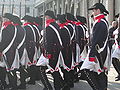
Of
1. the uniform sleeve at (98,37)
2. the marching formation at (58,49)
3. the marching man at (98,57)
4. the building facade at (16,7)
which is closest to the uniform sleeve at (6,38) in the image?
the marching formation at (58,49)

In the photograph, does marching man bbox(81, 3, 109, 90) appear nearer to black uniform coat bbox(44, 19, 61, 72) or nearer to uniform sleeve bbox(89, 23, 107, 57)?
uniform sleeve bbox(89, 23, 107, 57)

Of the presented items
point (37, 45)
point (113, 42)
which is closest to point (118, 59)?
point (113, 42)

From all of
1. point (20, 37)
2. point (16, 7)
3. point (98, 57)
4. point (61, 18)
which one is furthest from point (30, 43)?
point (16, 7)

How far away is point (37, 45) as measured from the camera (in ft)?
25.4

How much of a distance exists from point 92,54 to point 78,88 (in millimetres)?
2012

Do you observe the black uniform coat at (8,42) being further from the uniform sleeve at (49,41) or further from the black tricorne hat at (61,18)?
the black tricorne hat at (61,18)

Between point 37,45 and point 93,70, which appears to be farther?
point 37,45

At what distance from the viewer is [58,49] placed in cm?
627

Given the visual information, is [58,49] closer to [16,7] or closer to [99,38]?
[99,38]

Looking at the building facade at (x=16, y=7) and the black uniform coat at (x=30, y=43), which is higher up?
the building facade at (x=16, y=7)

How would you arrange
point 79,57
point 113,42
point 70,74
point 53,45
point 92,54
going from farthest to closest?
point 113,42 < point 79,57 < point 70,74 < point 53,45 < point 92,54

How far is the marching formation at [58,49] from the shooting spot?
5473 mm

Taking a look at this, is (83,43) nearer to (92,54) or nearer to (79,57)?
(79,57)

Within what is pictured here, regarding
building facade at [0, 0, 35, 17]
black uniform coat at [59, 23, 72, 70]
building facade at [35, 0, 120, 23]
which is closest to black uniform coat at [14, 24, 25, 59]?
building facade at [35, 0, 120, 23]
